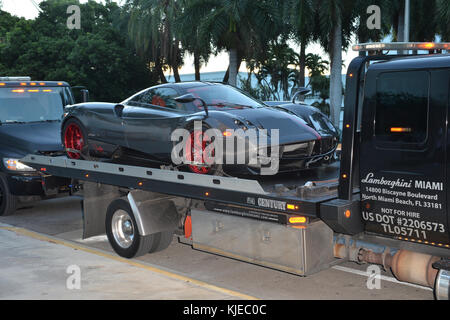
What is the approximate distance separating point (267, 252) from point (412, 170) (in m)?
1.69

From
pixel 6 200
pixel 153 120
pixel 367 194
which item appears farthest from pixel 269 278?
pixel 6 200

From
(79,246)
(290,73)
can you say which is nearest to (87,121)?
(79,246)

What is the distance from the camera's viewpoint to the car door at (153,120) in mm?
6832

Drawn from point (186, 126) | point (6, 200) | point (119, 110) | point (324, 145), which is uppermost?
point (119, 110)

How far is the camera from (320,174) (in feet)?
21.1

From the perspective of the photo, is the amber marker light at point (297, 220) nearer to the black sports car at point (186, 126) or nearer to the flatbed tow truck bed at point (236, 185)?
the flatbed tow truck bed at point (236, 185)

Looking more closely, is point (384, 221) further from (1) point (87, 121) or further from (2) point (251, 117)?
(1) point (87, 121)

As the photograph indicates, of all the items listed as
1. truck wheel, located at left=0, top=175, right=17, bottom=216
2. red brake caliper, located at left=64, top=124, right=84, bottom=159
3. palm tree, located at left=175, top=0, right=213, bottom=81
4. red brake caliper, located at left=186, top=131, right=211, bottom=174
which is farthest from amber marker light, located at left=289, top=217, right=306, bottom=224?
palm tree, located at left=175, top=0, right=213, bottom=81

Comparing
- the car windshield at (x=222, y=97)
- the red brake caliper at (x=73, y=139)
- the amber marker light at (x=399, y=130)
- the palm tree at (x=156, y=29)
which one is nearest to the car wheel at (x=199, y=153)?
the car windshield at (x=222, y=97)

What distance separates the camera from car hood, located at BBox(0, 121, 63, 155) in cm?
974

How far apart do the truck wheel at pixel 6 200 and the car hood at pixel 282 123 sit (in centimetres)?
521

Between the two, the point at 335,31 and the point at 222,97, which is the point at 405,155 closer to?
the point at 222,97

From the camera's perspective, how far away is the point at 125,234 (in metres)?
7.39

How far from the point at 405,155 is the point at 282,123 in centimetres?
200
